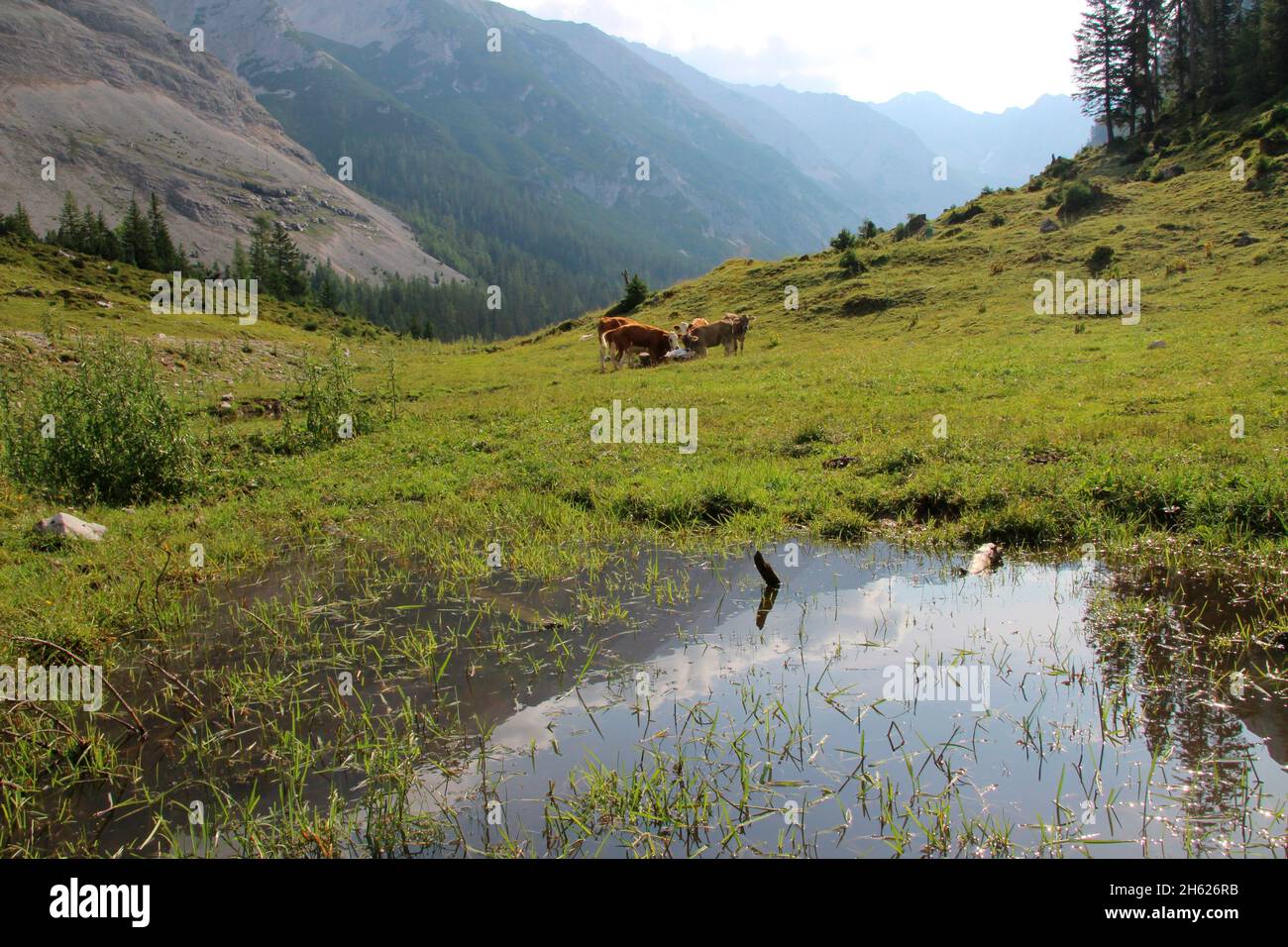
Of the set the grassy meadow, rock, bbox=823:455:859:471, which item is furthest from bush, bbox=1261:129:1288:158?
rock, bbox=823:455:859:471

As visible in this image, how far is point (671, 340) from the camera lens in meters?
31.8

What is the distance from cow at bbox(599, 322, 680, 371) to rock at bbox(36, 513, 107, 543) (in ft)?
68.9

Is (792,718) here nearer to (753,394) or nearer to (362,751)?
(362,751)

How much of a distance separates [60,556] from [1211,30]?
282 feet

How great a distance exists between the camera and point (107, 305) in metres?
37.4

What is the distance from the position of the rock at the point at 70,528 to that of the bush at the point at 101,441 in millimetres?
2031

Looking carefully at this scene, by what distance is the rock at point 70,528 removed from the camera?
1080cm

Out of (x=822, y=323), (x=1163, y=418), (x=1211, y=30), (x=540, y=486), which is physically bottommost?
(x=540, y=486)

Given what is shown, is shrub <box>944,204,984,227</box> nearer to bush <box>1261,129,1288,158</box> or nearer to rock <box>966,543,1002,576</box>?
bush <box>1261,129,1288,158</box>

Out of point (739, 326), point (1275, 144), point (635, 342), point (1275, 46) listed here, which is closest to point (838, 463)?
point (635, 342)

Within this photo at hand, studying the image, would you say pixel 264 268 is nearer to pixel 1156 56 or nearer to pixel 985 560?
pixel 1156 56

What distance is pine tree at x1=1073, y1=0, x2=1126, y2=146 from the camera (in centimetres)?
6862

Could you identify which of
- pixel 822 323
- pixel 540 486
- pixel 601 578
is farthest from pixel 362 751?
pixel 822 323
